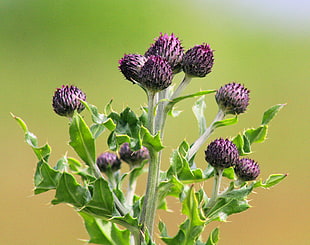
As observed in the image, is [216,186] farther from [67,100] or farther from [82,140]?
[67,100]

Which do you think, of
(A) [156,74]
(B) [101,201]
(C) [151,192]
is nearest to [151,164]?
(C) [151,192]

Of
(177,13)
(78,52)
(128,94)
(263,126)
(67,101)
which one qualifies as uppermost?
(177,13)

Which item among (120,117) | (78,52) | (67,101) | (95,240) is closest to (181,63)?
(120,117)

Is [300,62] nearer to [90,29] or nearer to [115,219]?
[90,29]

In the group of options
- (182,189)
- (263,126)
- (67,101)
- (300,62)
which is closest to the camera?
(182,189)

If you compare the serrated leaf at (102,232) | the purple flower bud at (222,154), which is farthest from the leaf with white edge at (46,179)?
the purple flower bud at (222,154)

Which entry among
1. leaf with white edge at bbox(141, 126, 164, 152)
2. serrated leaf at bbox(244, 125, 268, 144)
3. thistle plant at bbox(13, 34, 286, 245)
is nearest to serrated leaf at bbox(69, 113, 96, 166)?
thistle plant at bbox(13, 34, 286, 245)
